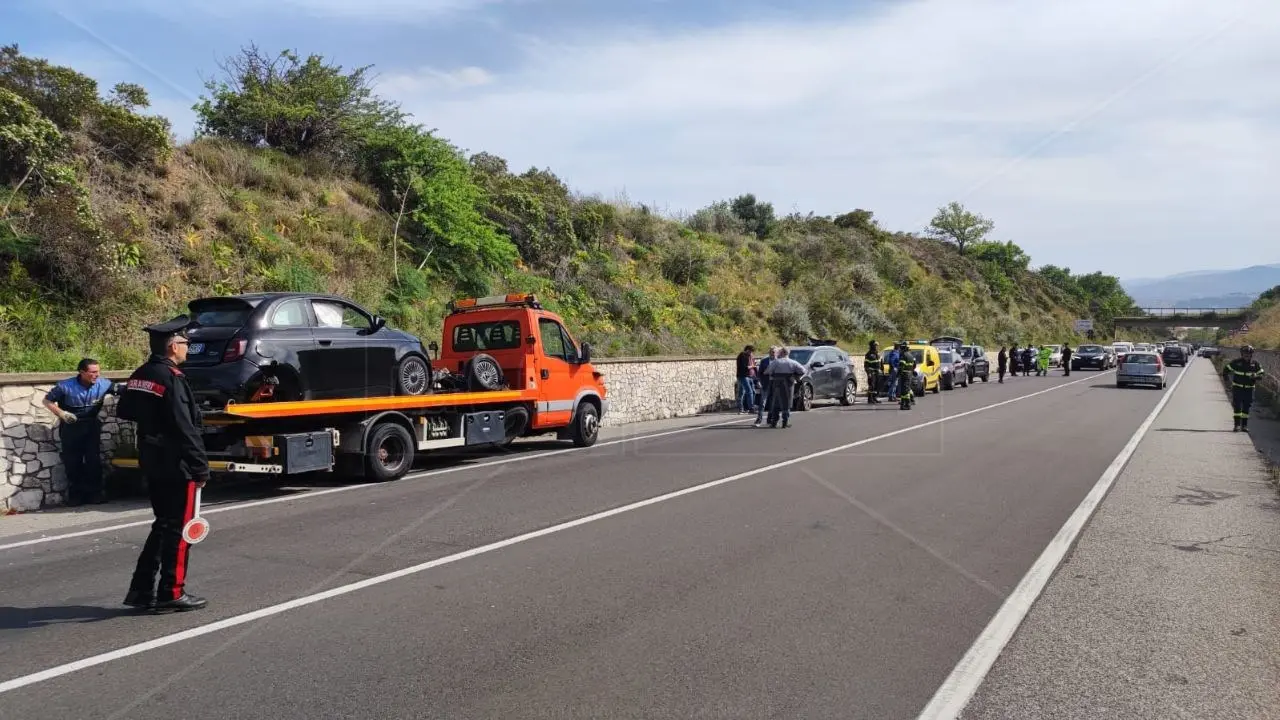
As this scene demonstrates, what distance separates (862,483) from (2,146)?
14746mm

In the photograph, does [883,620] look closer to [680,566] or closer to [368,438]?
[680,566]

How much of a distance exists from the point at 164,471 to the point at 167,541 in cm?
45

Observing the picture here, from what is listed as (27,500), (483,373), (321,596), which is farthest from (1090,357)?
(321,596)

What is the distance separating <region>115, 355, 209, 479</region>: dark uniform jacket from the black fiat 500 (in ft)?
13.6

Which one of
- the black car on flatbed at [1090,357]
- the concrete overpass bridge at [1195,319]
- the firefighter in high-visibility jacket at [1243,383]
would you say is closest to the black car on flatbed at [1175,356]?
the black car on flatbed at [1090,357]

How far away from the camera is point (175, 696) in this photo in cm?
426

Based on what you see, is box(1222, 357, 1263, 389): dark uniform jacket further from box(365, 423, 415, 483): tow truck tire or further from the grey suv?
box(365, 423, 415, 483): tow truck tire

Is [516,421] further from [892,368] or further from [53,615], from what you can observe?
[892,368]

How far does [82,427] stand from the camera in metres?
9.61

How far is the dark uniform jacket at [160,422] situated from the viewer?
18.3 feet

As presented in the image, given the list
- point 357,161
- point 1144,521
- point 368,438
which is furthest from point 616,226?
point 1144,521

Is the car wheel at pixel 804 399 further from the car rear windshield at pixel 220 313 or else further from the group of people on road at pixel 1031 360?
the group of people on road at pixel 1031 360

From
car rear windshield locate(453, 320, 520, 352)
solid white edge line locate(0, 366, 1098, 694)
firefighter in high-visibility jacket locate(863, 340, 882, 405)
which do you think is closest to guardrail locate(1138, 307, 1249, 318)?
firefighter in high-visibility jacket locate(863, 340, 882, 405)

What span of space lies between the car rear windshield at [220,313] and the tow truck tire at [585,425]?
237 inches
